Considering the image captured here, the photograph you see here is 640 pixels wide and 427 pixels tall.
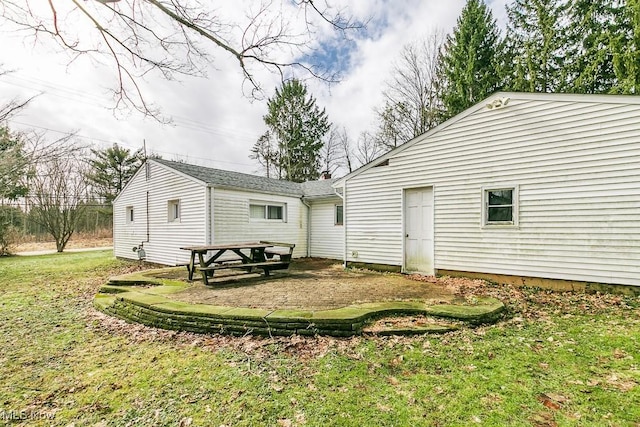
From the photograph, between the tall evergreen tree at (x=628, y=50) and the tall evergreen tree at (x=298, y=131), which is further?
the tall evergreen tree at (x=298, y=131)

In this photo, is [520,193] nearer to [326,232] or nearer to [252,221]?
[326,232]

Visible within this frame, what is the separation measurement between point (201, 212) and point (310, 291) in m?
5.95

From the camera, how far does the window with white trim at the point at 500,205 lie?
277 inches

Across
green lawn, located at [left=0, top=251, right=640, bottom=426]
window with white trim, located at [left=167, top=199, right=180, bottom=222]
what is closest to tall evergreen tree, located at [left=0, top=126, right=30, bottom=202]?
window with white trim, located at [left=167, top=199, right=180, bottom=222]

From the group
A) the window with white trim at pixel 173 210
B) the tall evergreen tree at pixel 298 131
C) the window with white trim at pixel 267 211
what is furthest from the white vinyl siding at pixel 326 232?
the tall evergreen tree at pixel 298 131

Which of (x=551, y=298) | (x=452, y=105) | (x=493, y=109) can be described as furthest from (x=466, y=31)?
(x=551, y=298)

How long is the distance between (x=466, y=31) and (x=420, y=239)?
16.9 metres

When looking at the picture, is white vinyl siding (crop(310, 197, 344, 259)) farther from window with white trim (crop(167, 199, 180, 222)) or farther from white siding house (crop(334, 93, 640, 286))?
window with white trim (crop(167, 199, 180, 222))

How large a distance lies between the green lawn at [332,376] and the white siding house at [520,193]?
5.71ft

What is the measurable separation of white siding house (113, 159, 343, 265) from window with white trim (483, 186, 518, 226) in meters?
6.35

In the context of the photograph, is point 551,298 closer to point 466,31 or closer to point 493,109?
point 493,109

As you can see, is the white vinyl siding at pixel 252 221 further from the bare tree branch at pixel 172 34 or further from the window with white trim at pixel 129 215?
the window with white trim at pixel 129 215

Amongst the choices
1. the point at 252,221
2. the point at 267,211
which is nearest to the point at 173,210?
the point at 252,221

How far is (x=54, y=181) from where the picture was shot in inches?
776
